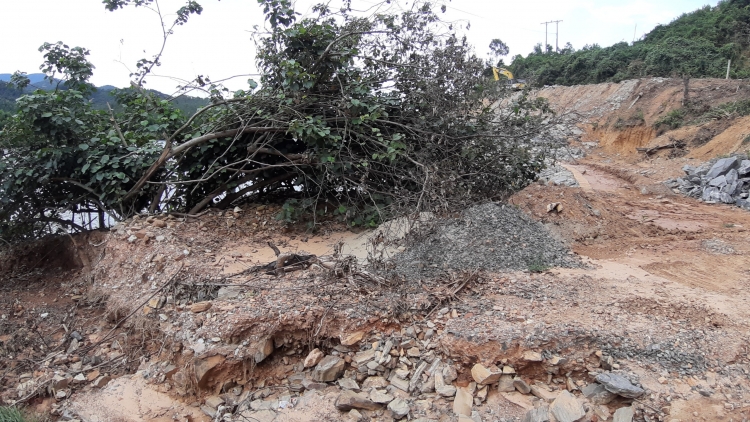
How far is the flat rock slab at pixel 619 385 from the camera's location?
2686 millimetres

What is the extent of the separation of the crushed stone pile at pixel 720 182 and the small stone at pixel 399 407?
277 inches

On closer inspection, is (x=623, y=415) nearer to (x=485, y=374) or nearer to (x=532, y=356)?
(x=532, y=356)

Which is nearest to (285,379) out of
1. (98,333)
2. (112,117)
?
(98,333)

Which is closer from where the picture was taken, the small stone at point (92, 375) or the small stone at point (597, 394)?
the small stone at point (597, 394)

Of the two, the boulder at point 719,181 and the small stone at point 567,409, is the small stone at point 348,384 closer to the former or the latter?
the small stone at point 567,409

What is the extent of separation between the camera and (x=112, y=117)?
18.9 feet

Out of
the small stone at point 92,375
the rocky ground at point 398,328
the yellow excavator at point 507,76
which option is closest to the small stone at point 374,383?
the rocky ground at point 398,328

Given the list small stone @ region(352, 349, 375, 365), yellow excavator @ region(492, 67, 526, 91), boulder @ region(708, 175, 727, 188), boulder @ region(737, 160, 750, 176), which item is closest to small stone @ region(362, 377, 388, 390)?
small stone @ region(352, 349, 375, 365)

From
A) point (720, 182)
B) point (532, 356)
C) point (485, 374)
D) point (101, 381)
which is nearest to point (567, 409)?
point (532, 356)

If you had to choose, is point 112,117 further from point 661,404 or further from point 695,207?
point 695,207

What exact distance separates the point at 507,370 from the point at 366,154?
11.3 ft

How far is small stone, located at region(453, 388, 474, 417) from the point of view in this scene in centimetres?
283

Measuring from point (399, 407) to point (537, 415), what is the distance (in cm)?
80

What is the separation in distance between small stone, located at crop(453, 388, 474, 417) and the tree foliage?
2393 millimetres
